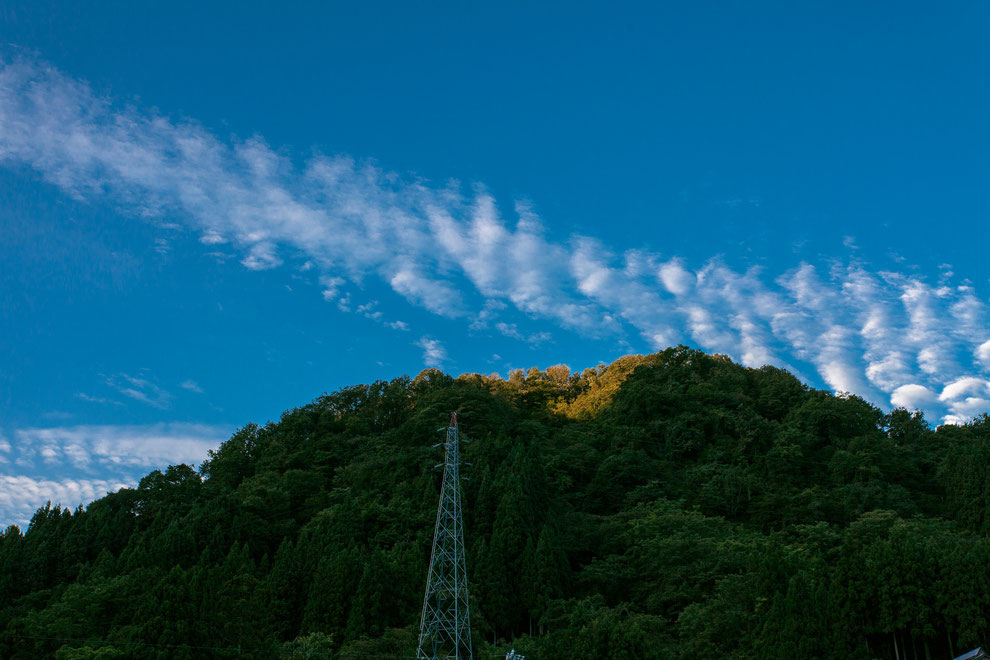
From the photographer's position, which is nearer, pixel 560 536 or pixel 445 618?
pixel 445 618

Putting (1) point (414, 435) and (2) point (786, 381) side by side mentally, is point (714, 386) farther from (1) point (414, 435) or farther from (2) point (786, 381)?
(1) point (414, 435)

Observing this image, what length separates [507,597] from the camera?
2914 centimetres

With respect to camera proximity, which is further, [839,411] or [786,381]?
[786,381]

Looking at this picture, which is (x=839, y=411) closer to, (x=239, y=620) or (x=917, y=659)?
(x=917, y=659)

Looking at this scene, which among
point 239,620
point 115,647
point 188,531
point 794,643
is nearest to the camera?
point 794,643

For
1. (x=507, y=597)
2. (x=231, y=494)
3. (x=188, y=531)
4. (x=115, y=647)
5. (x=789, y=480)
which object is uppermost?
(x=789, y=480)

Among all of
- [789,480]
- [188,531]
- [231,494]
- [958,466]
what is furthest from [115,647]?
[958,466]

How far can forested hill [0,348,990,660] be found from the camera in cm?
2331

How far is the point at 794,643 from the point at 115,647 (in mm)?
20075

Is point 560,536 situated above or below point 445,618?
above

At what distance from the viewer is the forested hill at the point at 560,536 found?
2331 cm

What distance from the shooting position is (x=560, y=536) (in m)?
32.3

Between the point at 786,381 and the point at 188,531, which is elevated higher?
the point at 786,381

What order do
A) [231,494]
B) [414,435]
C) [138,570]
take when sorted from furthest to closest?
[414,435] → [231,494] → [138,570]
